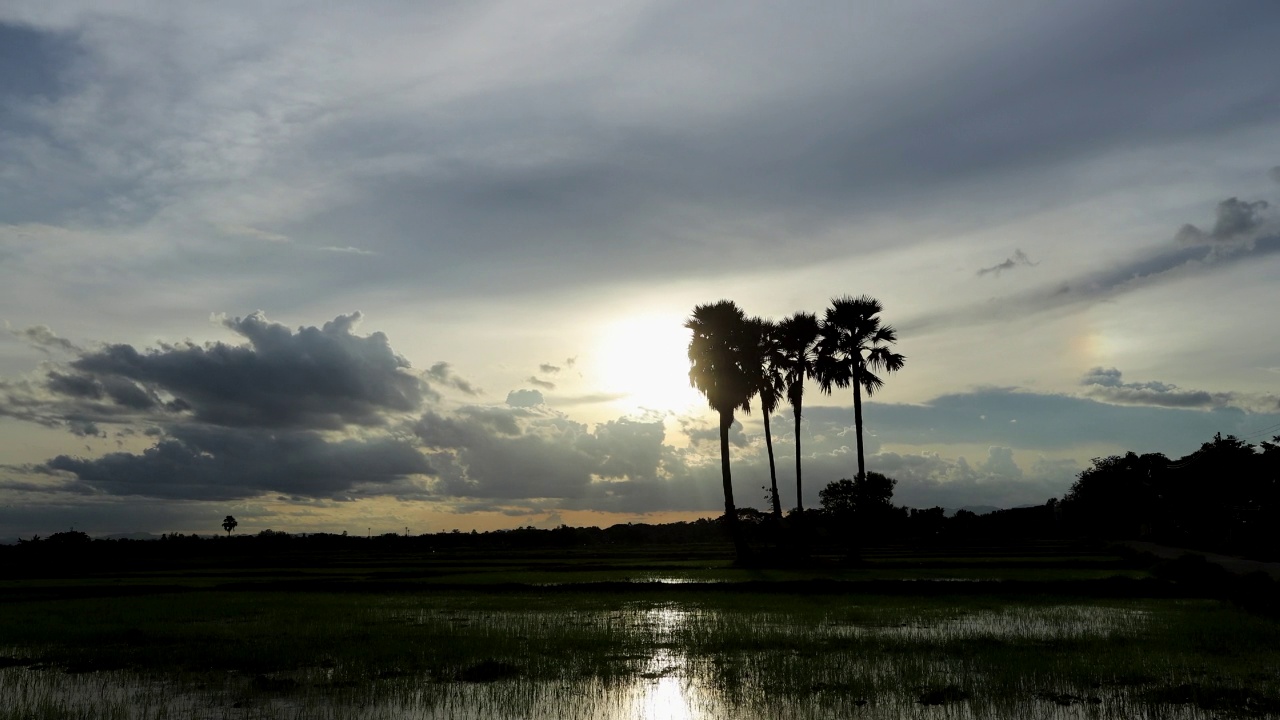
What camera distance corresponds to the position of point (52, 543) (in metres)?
101

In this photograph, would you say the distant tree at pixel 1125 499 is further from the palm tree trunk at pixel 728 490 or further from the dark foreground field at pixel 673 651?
the dark foreground field at pixel 673 651

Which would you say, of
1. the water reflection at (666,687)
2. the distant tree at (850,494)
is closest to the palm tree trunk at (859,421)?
the water reflection at (666,687)

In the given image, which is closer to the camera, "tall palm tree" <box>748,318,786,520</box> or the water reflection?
the water reflection

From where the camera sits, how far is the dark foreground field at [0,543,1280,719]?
15.3 m

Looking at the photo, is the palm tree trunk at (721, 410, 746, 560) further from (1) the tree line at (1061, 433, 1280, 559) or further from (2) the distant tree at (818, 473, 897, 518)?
(2) the distant tree at (818, 473, 897, 518)

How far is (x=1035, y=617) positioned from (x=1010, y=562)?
1236 inches

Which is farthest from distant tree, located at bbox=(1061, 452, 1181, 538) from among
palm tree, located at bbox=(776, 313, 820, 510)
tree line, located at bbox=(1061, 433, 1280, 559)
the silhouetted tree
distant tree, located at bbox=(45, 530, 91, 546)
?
distant tree, located at bbox=(45, 530, 91, 546)

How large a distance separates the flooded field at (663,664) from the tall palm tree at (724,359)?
32.1 meters

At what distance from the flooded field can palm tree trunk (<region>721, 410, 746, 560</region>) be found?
2671cm

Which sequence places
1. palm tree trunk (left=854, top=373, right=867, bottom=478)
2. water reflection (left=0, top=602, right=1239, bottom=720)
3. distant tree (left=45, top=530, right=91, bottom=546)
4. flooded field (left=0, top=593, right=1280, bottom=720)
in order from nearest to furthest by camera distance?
water reflection (left=0, top=602, right=1239, bottom=720), flooded field (left=0, top=593, right=1280, bottom=720), palm tree trunk (left=854, top=373, right=867, bottom=478), distant tree (left=45, top=530, right=91, bottom=546)

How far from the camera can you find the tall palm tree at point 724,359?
205ft

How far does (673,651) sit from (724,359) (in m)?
42.2

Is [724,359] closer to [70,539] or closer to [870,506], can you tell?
[870,506]

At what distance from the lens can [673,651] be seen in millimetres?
21422
